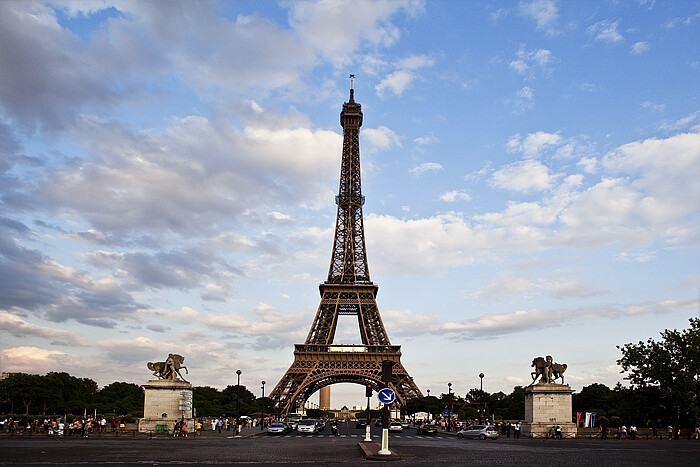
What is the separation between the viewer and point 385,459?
26.8 meters

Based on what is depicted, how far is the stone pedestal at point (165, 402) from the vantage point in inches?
1972

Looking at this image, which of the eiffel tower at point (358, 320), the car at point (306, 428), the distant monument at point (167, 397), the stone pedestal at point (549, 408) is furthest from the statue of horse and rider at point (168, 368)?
the eiffel tower at point (358, 320)

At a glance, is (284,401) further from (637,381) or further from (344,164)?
(637,381)

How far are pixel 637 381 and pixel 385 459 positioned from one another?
4089 centimetres

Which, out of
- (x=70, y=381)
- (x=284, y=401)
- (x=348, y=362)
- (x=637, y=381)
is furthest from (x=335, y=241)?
(x=637, y=381)

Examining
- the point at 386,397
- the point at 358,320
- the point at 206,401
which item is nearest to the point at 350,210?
the point at 358,320

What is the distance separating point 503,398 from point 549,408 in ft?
316

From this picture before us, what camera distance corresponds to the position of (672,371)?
58719 millimetres

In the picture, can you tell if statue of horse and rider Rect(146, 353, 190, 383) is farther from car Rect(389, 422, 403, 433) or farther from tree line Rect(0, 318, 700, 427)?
car Rect(389, 422, 403, 433)

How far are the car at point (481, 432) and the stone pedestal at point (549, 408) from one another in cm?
312

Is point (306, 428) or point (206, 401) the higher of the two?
point (306, 428)

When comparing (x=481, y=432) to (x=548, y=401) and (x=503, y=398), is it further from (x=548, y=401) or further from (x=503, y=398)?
(x=503, y=398)

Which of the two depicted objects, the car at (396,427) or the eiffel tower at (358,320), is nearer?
the car at (396,427)

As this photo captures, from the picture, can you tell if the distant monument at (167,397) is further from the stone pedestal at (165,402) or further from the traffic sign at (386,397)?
the traffic sign at (386,397)
